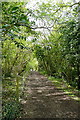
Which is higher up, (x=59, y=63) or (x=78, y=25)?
(x=78, y=25)

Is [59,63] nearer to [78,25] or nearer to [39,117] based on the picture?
[78,25]

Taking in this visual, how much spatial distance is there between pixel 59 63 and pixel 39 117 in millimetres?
7783

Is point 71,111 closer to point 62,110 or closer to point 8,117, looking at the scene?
point 62,110

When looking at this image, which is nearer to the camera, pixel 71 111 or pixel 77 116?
pixel 77 116

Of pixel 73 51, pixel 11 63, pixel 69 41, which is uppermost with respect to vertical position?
pixel 69 41

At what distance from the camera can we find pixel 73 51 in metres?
7.27

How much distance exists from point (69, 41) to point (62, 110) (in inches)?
167

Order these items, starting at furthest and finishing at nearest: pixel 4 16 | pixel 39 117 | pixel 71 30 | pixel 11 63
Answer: pixel 11 63
pixel 71 30
pixel 39 117
pixel 4 16

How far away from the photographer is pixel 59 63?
11414mm

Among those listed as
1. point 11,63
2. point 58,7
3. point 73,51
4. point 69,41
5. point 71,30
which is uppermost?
point 58,7

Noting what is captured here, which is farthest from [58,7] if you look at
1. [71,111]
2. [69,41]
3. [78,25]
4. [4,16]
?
[69,41]

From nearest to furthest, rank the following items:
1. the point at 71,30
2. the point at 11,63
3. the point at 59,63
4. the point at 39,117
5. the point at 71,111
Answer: the point at 39,117, the point at 71,111, the point at 71,30, the point at 59,63, the point at 11,63

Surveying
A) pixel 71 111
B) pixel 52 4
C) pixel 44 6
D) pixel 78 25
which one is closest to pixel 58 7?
pixel 52 4

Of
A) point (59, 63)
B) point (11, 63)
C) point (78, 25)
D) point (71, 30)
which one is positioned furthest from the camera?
point (11, 63)
